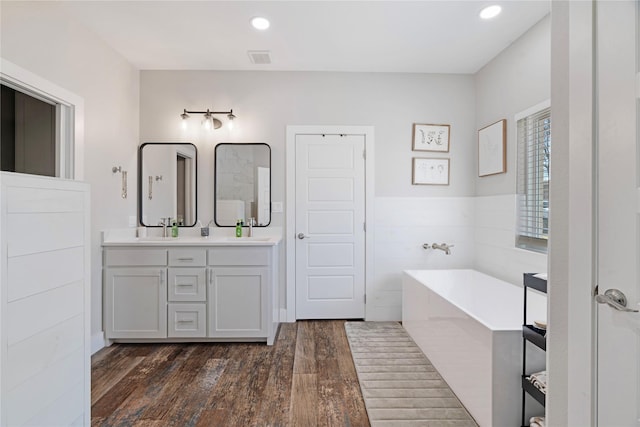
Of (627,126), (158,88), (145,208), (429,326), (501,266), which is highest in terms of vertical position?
(158,88)

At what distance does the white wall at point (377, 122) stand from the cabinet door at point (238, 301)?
0.59m

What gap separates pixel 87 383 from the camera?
1.47m

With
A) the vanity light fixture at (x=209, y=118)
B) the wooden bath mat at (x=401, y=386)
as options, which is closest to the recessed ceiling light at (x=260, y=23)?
the vanity light fixture at (x=209, y=118)

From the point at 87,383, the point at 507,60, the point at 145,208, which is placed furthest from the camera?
the point at 145,208

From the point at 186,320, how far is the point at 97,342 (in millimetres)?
723

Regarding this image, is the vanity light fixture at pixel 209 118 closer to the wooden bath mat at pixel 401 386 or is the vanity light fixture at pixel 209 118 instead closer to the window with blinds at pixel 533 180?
the wooden bath mat at pixel 401 386

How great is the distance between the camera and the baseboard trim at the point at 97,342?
251cm

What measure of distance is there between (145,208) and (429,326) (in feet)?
9.49

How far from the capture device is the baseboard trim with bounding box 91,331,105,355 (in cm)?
251

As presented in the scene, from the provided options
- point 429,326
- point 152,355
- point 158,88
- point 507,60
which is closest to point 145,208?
point 158,88

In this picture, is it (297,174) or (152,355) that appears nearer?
(152,355)

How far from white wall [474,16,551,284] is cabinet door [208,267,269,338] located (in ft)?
6.95

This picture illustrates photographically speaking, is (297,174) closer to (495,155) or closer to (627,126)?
(495,155)

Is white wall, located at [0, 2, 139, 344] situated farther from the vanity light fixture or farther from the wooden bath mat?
the wooden bath mat
